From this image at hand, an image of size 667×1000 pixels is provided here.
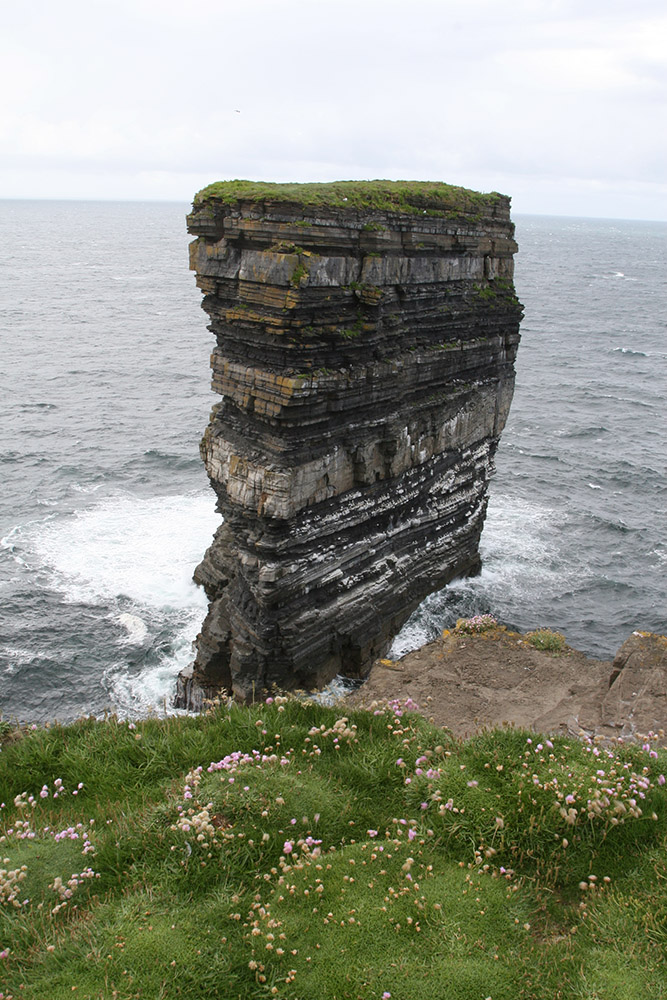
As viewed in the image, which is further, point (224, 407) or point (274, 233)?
point (224, 407)

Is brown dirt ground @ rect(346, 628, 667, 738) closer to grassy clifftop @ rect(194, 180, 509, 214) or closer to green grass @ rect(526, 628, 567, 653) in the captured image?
green grass @ rect(526, 628, 567, 653)

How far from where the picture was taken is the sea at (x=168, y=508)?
26047 mm

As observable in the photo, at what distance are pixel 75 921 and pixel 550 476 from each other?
127ft

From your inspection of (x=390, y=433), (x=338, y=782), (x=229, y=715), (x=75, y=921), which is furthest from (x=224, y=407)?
(x=75, y=921)

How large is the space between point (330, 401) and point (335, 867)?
13.0 meters

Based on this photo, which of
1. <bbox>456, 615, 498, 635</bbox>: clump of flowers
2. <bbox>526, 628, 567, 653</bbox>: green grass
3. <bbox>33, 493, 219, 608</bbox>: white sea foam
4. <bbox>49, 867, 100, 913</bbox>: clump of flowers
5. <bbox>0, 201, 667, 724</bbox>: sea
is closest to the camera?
<bbox>49, 867, 100, 913</bbox>: clump of flowers

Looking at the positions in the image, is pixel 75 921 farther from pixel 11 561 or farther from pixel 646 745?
pixel 11 561

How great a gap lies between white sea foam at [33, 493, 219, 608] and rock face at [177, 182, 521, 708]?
18.9 ft

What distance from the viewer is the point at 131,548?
107 ft

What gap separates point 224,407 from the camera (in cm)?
2092

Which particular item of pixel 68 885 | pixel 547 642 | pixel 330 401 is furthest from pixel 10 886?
pixel 547 642

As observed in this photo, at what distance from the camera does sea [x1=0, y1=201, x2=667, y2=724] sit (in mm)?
26047

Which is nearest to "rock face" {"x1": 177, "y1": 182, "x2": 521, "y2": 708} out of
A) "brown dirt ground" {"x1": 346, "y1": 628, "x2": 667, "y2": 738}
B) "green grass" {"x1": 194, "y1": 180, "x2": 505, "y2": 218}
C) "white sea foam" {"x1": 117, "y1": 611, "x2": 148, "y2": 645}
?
"green grass" {"x1": 194, "y1": 180, "x2": 505, "y2": 218}

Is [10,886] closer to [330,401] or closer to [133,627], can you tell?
[330,401]
